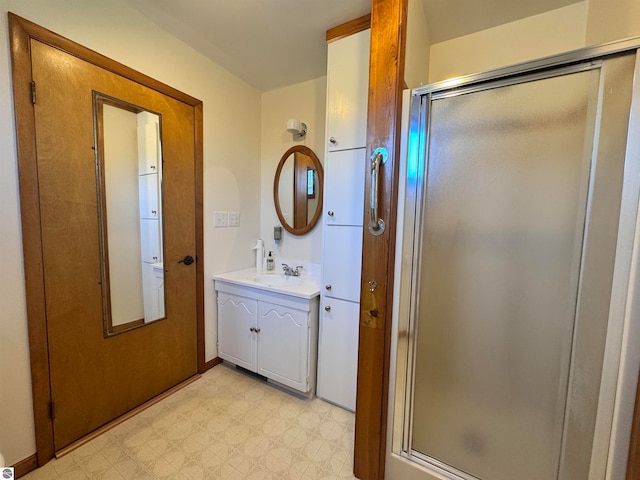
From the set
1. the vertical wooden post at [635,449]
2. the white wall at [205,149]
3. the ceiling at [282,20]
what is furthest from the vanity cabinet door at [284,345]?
the ceiling at [282,20]

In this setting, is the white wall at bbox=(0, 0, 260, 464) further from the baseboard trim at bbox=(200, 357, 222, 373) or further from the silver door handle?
the silver door handle

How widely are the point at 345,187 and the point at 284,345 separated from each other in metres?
1.20

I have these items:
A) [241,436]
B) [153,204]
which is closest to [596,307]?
[241,436]

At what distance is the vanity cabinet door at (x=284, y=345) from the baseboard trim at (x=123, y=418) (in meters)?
0.59

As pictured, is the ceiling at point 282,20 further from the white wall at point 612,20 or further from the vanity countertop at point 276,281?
the vanity countertop at point 276,281

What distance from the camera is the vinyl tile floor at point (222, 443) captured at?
49.9 inches

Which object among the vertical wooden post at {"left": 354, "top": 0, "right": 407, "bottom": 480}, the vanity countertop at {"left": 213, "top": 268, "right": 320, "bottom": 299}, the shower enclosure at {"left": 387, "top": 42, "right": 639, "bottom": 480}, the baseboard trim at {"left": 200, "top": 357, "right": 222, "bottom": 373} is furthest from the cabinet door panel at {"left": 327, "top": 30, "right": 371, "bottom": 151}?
the baseboard trim at {"left": 200, "top": 357, "right": 222, "bottom": 373}

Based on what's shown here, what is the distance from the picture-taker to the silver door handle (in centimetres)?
109

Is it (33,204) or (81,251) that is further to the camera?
(81,251)

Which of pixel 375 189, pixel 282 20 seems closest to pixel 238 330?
pixel 375 189

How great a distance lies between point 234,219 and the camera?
2266 mm

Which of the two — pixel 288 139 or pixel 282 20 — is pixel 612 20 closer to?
pixel 282 20

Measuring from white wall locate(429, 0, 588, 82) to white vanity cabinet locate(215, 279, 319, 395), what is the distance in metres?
1.89

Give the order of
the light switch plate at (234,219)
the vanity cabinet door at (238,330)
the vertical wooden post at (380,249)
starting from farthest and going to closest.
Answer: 1. the light switch plate at (234,219)
2. the vanity cabinet door at (238,330)
3. the vertical wooden post at (380,249)
